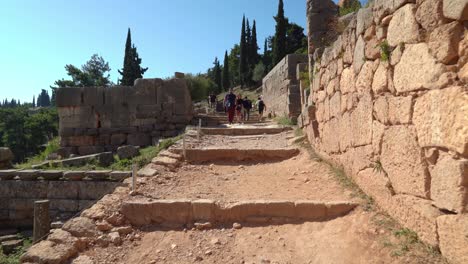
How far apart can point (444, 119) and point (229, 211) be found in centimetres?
264

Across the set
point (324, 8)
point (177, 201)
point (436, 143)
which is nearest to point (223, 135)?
point (324, 8)

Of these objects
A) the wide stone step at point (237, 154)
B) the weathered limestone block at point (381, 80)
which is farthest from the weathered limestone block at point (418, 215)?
the wide stone step at point (237, 154)

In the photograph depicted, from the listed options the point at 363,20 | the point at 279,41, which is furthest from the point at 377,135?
the point at 279,41

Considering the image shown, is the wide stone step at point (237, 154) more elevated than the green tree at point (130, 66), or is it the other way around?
the green tree at point (130, 66)

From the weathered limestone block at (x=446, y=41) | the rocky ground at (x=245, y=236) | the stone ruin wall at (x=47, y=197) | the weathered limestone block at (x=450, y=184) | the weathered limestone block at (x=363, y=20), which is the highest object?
the weathered limestone block at (x=363, y=20)

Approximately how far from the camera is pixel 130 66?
38500mm

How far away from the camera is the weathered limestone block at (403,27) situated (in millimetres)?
3168

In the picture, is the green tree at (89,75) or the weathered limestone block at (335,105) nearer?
the weathered limestone block at (335,105)

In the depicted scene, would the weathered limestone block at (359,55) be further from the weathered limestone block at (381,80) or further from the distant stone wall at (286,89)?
the distant stone wall at (286,89)

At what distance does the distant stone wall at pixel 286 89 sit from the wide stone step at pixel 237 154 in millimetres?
5304

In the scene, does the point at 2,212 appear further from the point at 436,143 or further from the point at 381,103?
the point at 436,143

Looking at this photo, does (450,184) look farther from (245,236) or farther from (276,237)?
(245,236)

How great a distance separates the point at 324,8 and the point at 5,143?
128 feet

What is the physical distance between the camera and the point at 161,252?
3.94 m
